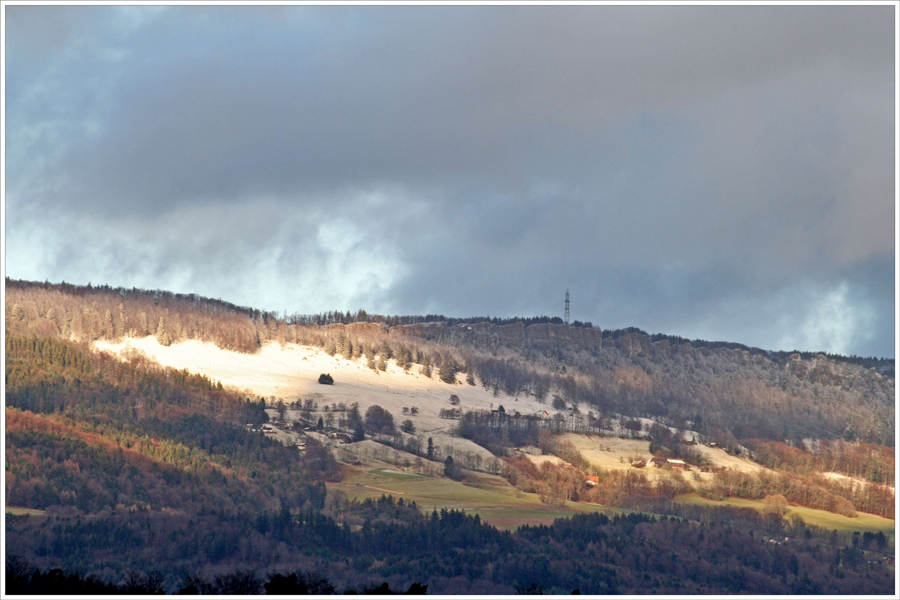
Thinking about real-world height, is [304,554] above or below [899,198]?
below

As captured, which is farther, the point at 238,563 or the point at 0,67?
the point at 238,563

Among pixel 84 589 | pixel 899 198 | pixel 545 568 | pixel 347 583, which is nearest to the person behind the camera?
pixel 899 198

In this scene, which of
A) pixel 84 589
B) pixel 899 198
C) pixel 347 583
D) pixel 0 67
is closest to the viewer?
pixel 899 198

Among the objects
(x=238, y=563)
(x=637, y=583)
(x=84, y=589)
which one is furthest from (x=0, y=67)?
(x=637, y=583)

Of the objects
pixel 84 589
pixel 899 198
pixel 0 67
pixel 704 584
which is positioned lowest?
pixel 704 584

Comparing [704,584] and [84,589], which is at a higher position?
[84,589]

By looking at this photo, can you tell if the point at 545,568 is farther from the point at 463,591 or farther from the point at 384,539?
the point at 384,539

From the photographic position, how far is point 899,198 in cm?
7075

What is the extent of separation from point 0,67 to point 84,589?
45995 mm

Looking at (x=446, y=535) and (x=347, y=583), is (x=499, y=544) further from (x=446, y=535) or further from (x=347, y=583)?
(x=347, y=583)

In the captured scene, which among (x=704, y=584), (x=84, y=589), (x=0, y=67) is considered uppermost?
(x=0, y=67)

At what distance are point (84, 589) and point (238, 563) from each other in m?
102

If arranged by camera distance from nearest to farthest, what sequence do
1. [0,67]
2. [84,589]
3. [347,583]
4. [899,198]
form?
[899,198]
[0,67]
[84,589]
[347,583]

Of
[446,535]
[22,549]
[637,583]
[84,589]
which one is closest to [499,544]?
[446,535]
